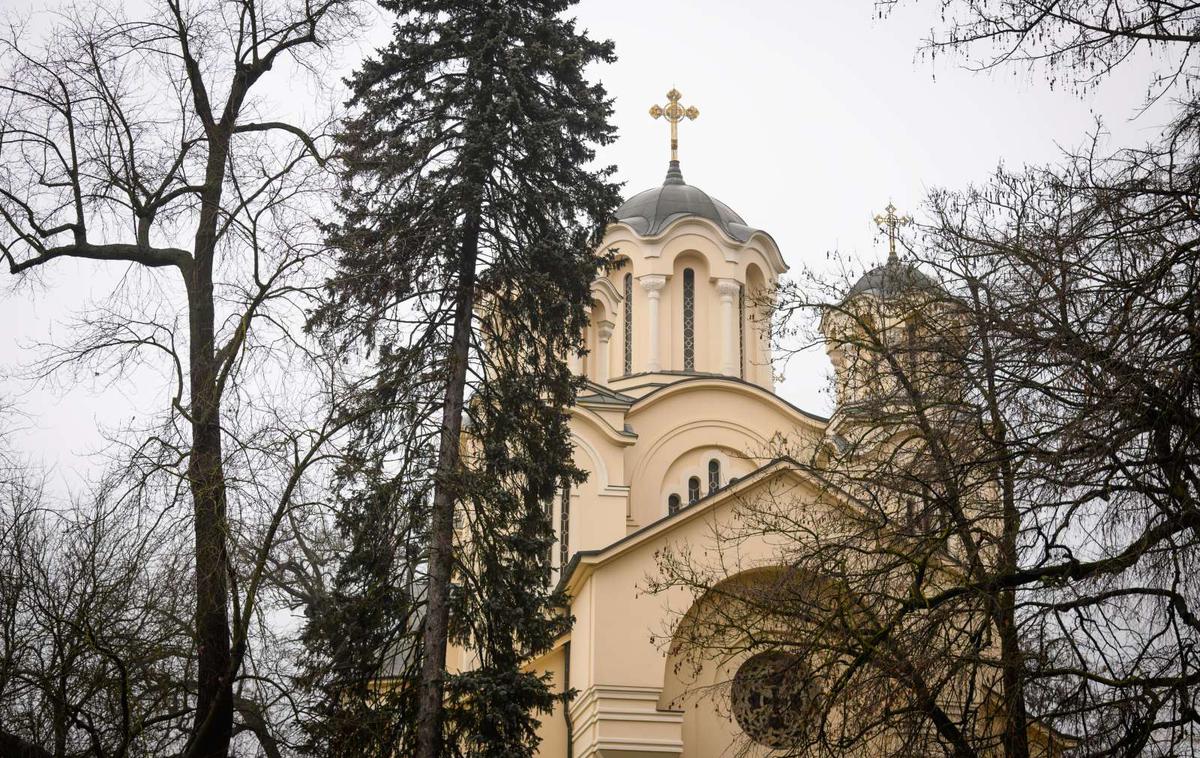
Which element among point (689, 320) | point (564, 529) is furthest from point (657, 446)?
point (689, 320)

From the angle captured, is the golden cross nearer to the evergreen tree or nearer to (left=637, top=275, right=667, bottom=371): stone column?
(left=637, top=275, right=667, bottom=371): stone column

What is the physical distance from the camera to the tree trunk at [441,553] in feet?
41.8

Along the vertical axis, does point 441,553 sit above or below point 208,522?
above

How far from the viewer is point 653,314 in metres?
25.6

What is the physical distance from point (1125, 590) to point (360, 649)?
24.6 ft

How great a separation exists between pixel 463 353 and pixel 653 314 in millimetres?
12172

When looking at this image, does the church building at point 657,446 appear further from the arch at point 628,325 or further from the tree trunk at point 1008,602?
the tree trunk at point 1008,602

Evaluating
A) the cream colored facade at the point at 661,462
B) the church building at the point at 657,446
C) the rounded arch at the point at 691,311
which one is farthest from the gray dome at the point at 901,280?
the rounded arch at the point at 691,311

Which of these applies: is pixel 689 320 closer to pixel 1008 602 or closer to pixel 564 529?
pixel 564 529

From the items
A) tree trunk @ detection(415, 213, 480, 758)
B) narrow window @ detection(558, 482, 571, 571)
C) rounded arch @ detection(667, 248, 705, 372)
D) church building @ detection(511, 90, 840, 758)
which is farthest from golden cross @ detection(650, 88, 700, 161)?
tree trunk @ detection(415, 213, 480, 758)

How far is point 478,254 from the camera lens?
564 inches

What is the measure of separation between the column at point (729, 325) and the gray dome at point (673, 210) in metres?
1.05

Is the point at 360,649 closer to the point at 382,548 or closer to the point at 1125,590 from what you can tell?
the point at 382,548

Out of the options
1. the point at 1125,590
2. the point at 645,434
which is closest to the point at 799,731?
the point at 1125,590
